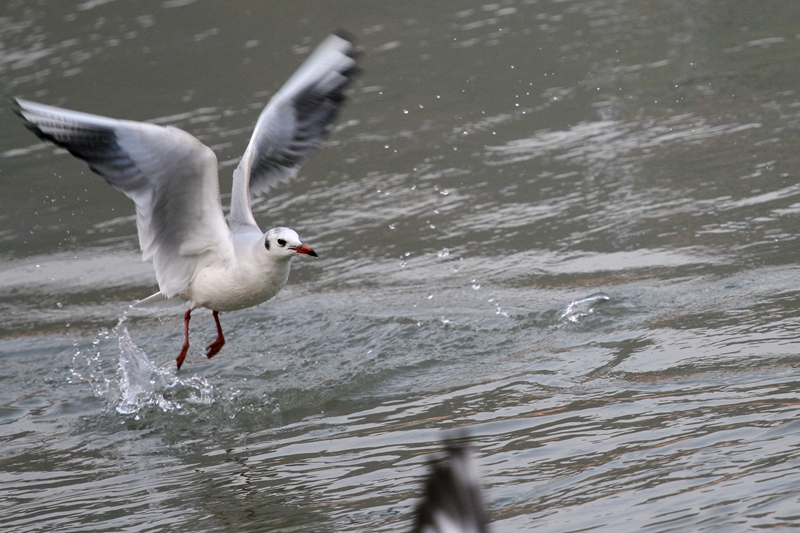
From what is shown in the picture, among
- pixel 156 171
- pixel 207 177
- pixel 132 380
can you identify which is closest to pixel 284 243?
pixel 207 177

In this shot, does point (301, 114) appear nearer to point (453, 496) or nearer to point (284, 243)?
point (284, 243)

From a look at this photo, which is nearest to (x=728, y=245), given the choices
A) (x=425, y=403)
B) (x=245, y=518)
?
(x=425, y=403)

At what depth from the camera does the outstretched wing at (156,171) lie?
5363mm

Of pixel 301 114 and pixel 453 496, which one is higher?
pixel 453 496

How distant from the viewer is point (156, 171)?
5.60 meters

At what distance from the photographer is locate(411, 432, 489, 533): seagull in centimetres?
200

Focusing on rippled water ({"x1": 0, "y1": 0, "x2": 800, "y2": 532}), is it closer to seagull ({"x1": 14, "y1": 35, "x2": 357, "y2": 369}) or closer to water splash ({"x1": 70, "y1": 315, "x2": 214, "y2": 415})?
water splash ({"x1": 70, "y1": 315, "x2": 214, "y2": 415})

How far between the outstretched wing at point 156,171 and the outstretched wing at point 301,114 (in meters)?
0.76

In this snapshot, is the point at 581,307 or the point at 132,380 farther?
the point at 132,380

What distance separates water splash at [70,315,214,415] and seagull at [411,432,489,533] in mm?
4077

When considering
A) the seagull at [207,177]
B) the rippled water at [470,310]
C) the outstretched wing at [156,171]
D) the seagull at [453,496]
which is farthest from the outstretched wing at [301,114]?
the seagull at [453,496]

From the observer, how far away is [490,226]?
782cm

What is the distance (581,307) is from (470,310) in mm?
686

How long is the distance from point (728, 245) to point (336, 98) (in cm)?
251
